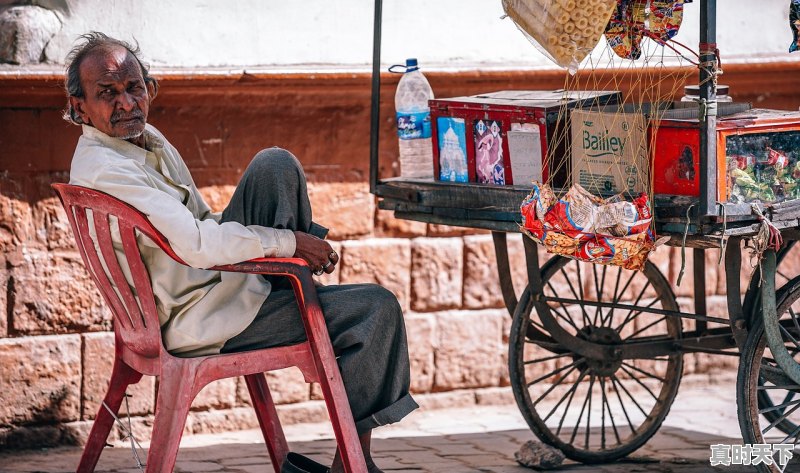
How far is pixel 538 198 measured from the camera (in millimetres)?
3928

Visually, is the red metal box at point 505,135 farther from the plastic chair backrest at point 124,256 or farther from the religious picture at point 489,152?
the plastic chair backrest at point 124,256

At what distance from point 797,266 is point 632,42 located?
295cm

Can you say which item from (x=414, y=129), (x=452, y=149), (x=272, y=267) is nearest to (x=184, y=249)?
(x=272, y=267)

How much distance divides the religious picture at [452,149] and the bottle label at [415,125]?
6.7 inches

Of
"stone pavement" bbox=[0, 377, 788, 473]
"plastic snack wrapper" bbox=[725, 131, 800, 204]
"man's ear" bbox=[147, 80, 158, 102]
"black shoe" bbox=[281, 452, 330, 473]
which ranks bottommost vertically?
"stone pavement" bbox=[0, 377, 788, 473]

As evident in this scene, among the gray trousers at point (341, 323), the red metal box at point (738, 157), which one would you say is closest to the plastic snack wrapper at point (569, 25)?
the red metal box at point (738, 157)

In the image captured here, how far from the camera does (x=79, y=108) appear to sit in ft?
13.0

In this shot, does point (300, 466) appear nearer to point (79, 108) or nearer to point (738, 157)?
point (79, 108)

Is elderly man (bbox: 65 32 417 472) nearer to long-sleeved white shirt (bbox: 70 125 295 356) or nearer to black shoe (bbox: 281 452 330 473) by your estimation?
long-sleeved white shirt (bbox: 70 125 295 356)

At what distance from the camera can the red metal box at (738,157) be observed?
3.84 metres

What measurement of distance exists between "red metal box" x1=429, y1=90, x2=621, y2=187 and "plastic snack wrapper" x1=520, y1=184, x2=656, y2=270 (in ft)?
0.97

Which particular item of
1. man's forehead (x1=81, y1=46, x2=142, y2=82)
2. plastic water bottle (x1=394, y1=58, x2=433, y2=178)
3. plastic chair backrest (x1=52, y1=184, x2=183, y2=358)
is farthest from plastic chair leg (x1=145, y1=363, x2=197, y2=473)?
plastic water bottle (x1=394, y1=58, x2=433, y2=178)

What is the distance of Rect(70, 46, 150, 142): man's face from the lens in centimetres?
390

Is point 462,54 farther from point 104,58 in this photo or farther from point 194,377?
A: point 194,377
